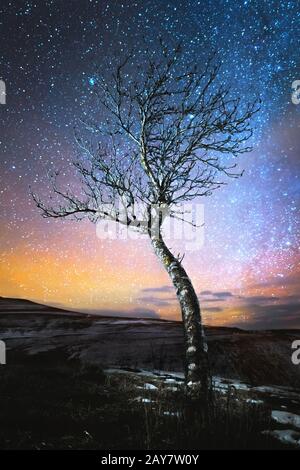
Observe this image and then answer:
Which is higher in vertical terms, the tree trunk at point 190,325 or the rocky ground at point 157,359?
the tree trunk at point 190,325

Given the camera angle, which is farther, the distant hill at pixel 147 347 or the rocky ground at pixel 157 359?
the distant hill at pixel 147 347

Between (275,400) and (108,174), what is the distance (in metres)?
8.44

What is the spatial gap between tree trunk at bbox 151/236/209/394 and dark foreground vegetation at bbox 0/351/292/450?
558mm

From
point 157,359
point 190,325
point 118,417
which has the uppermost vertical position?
point 190,325

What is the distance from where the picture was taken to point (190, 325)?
8672 mm

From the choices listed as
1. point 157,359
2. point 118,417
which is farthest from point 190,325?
point 157,359

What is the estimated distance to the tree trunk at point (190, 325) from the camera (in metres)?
8.03

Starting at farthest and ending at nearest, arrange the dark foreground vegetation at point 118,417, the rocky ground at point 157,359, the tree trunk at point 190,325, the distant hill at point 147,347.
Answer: the distant hill at point 147,347, the rocky ground at point 157,359, the tree trunk at point 190,325, the dark foreground vegetation at point 118,417

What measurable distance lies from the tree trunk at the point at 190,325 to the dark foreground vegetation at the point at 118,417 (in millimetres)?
558

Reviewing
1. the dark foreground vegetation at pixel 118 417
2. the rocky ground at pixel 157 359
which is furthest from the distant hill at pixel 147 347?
the dark foreground vegetation at pixel 118 417

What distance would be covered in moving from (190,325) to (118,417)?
2.65 meters

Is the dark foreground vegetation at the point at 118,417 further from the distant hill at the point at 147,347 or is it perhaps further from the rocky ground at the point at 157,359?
the distant hill at the point at 147,347

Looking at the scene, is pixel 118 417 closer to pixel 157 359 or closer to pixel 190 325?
pixel 190 325

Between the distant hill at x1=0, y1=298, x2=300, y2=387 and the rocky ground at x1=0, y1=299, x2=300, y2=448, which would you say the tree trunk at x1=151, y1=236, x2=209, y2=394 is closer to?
the rocky ground at x1=0, y1=299, x2=300, y2=448
